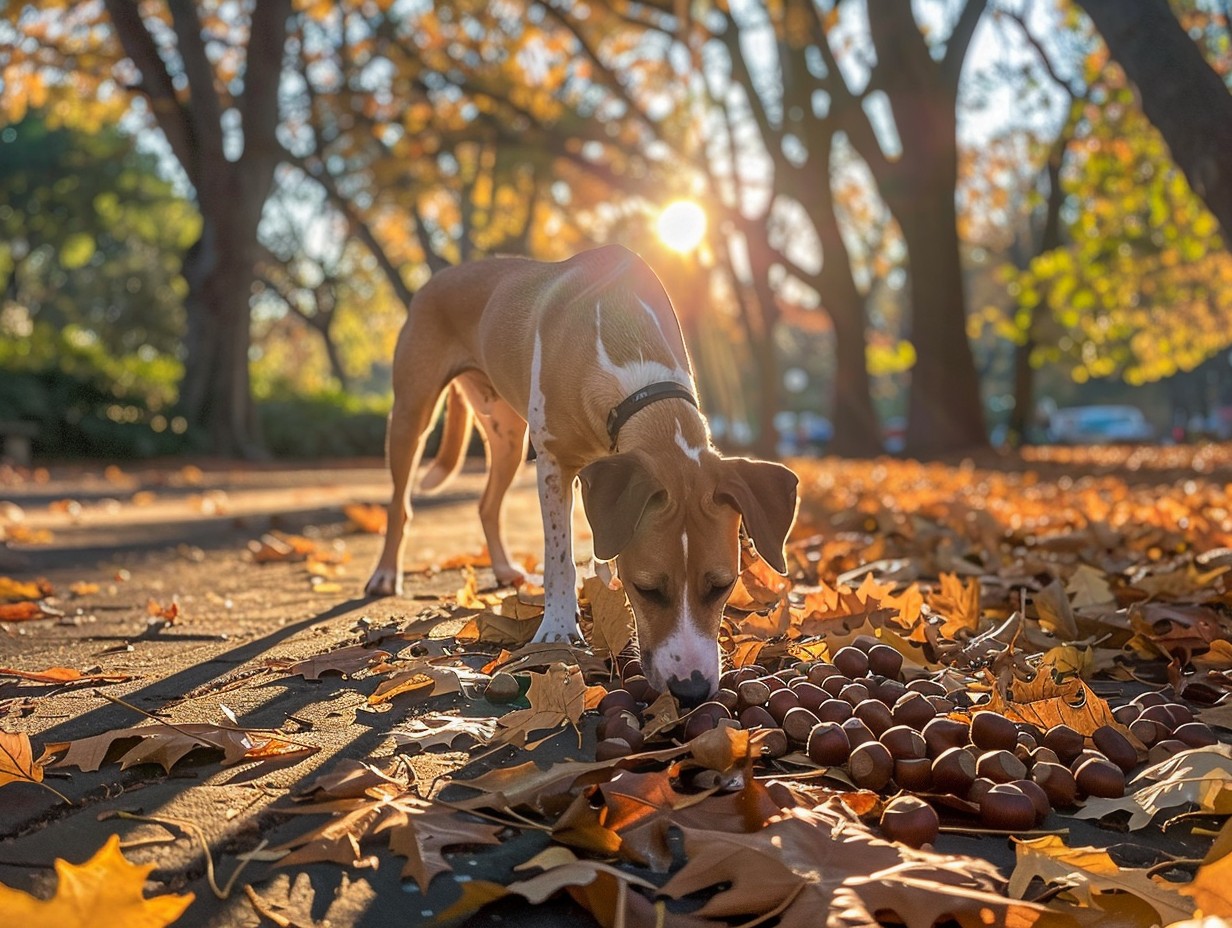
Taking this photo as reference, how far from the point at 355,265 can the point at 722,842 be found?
132 feet

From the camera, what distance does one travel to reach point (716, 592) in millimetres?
3215

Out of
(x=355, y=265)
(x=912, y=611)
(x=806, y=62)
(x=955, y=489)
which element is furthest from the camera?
(x=355, y=265)

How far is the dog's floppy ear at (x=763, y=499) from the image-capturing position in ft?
10.3

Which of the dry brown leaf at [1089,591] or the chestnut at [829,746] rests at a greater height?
the dry brown leaf at [1089,591]

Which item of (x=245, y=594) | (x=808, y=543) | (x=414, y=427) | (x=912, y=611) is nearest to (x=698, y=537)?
(x=912, y=611)

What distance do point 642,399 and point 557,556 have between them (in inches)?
30.1

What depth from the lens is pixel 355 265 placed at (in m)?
40.2

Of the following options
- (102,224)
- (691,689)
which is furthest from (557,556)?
(102,224)

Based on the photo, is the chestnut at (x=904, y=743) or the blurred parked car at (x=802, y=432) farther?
the blurred parked car at (x=802, y=432)

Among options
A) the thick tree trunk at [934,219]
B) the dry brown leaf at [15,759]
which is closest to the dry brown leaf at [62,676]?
the dry brown leaf at [15,759]

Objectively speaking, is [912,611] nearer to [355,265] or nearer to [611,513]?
[611,513]

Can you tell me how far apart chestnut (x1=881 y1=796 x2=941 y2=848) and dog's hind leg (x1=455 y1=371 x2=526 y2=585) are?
3.56 meters

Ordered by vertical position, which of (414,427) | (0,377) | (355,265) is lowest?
(414,427)

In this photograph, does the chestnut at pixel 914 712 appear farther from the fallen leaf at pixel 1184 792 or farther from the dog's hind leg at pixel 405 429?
the dog's hind leg at pixel 405 429
